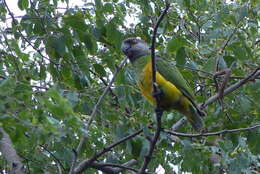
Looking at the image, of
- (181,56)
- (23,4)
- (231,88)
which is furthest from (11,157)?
(231,88)

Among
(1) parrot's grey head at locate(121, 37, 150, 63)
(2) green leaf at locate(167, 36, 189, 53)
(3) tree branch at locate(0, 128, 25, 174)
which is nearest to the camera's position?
(3) tree branch at locate(0, 128, 25, 174)

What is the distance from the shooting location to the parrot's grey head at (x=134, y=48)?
4583 millimetres

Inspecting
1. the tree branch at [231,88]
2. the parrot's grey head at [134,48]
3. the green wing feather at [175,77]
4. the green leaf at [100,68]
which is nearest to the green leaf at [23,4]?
the green leaf at [100,68]

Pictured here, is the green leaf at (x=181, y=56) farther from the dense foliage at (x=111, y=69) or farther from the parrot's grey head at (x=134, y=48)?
the parrot's grey head at (x=134, y=48)

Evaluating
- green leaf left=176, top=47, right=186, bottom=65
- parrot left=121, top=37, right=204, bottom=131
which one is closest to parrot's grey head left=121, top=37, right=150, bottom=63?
parrot left=121, top=37, right=204, bottom=131

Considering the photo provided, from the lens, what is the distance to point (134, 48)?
4.67 m

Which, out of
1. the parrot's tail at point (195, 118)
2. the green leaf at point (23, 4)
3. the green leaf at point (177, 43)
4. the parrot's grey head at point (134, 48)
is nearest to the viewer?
the green leaf at point (177, 43)

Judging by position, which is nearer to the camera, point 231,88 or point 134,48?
point 231,88

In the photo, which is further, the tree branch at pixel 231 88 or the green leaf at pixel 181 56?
the green leaf at pixel 181 56

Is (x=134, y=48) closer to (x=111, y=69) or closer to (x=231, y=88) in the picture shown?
(x=111, y=69)

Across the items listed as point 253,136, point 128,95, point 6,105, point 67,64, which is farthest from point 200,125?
point 6,105

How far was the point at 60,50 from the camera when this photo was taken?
3.77 metres

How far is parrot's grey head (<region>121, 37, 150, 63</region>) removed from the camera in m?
4.58

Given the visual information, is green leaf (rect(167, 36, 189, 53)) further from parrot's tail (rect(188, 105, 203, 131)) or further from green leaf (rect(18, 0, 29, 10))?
green leaf (rect(18, 0, 29, 10))
